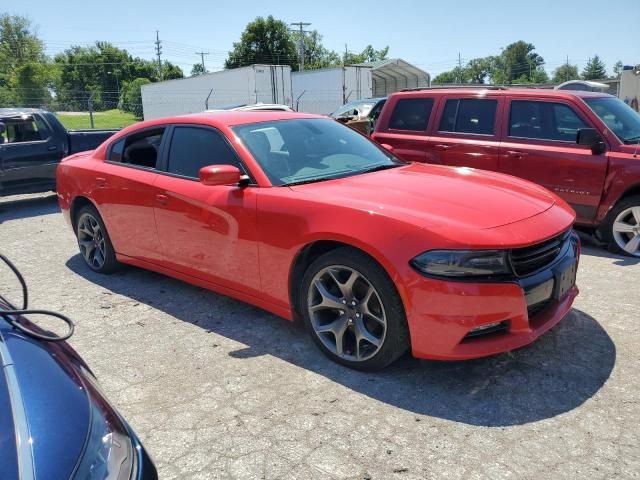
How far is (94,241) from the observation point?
5.36m

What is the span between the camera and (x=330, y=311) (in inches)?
137

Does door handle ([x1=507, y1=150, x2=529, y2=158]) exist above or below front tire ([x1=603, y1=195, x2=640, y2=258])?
above

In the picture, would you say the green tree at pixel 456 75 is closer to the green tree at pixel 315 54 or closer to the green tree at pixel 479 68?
the green tree at pixel 479 68

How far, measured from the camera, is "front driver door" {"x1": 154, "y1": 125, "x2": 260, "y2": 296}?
3.74m

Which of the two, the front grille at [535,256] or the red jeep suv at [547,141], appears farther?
the red jeep suv at [547,141]

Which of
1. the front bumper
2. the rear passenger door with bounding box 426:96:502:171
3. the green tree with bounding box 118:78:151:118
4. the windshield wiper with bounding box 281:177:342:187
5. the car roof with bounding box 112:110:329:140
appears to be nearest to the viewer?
the front bumper

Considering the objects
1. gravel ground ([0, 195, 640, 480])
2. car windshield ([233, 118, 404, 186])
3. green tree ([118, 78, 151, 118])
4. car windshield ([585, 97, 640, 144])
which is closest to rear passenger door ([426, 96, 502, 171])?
car windshield ([585, 97, 640, 144])

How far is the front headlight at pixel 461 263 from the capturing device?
2.86 m

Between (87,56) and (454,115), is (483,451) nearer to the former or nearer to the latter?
(454,115)

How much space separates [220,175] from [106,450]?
2266 millimetres

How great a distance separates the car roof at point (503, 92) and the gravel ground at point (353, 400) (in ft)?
9.14

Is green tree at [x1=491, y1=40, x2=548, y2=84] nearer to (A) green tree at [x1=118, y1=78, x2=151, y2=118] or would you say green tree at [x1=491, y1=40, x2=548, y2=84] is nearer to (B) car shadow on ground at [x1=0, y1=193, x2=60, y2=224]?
(A) green tree at [x1=118, y1=78, x2=151, y2=118]

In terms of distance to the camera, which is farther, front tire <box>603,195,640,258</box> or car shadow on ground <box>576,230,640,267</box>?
front tire <box>603,195,640,258</box>

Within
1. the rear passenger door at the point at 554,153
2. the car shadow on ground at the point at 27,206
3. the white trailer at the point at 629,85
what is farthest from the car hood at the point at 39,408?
the white trailer at the point at 629,85
